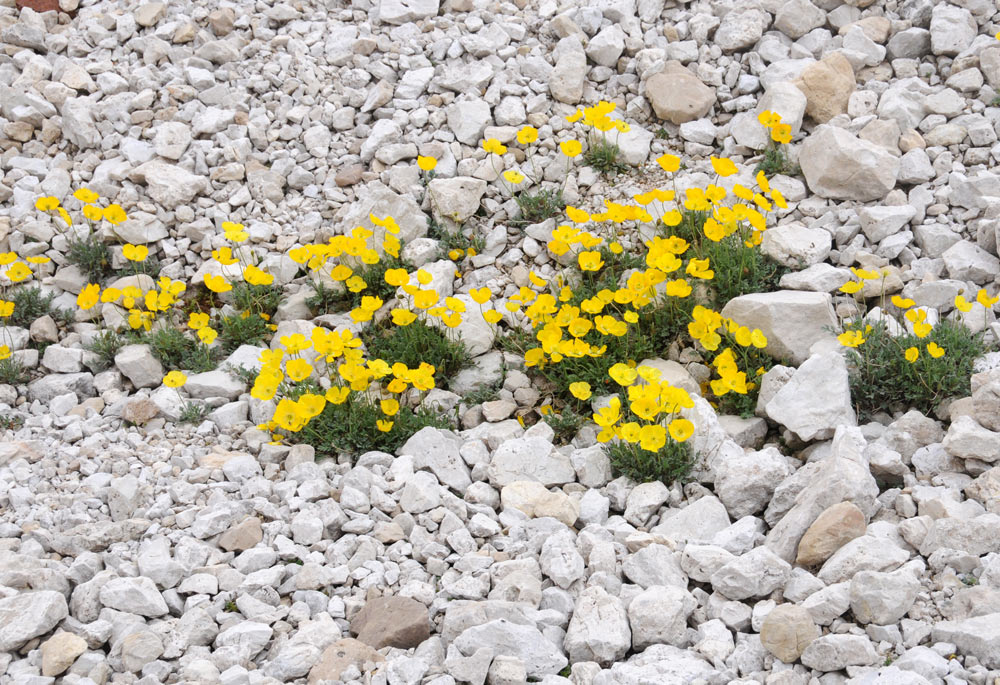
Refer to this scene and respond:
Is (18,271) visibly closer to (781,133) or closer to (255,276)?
(255,276)

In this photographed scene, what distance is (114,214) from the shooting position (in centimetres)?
577

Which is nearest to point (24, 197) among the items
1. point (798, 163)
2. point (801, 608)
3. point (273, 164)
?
point (273, 164)

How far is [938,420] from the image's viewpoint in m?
4.49

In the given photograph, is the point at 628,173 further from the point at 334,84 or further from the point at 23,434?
the point at 23,434

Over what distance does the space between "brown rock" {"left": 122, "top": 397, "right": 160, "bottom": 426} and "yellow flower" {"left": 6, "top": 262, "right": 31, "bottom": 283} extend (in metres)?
1.22

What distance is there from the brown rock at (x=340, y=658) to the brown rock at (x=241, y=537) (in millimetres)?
799

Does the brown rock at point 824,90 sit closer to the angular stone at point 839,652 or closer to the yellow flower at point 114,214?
the angular stone at point 839,652

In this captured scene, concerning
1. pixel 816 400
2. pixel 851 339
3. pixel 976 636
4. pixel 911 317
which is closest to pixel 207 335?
pixel 816 400

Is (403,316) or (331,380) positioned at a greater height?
(403,316)

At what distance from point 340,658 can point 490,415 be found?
1912 mm

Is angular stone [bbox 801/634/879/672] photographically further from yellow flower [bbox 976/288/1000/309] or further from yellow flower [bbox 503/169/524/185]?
yellow flower [bbox 503/169/524/185]

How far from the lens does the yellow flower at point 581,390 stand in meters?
4.71

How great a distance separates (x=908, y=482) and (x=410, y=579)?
214 centimetres

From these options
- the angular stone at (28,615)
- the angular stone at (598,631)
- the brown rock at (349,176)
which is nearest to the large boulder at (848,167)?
the brown rock at (349,176)
